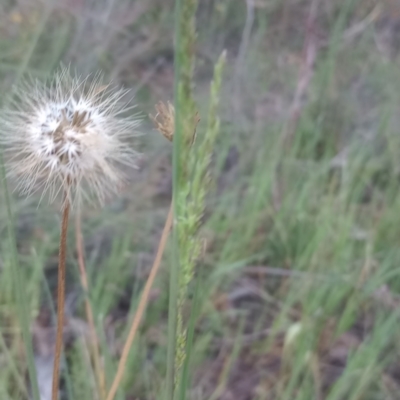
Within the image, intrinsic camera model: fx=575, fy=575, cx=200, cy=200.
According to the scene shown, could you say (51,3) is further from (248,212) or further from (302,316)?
(302,316)

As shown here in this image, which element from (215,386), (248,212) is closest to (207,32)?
(248,212)

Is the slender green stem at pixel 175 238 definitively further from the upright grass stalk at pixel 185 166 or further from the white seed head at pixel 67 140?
the white seed head at pixel 67 140

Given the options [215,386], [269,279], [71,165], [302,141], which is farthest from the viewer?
[302,141]

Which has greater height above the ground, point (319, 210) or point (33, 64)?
point (33, 64)

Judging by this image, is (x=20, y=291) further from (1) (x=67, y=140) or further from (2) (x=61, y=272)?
(1) (x=67, y=140)

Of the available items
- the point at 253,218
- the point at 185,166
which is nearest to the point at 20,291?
the point at 185,166

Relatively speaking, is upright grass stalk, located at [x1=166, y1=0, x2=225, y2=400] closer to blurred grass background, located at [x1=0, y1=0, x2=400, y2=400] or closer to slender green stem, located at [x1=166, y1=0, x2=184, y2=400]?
slender green stem, located at [x1=166, y1=0, x2=184, y2=400]

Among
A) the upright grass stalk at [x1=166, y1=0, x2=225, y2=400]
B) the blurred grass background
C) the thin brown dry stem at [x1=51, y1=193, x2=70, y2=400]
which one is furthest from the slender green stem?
the blurred grass background

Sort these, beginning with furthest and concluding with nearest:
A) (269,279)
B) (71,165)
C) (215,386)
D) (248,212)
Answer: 1. (248,212)
2. (269,279)
3. (215,386)
4. (71,165)
